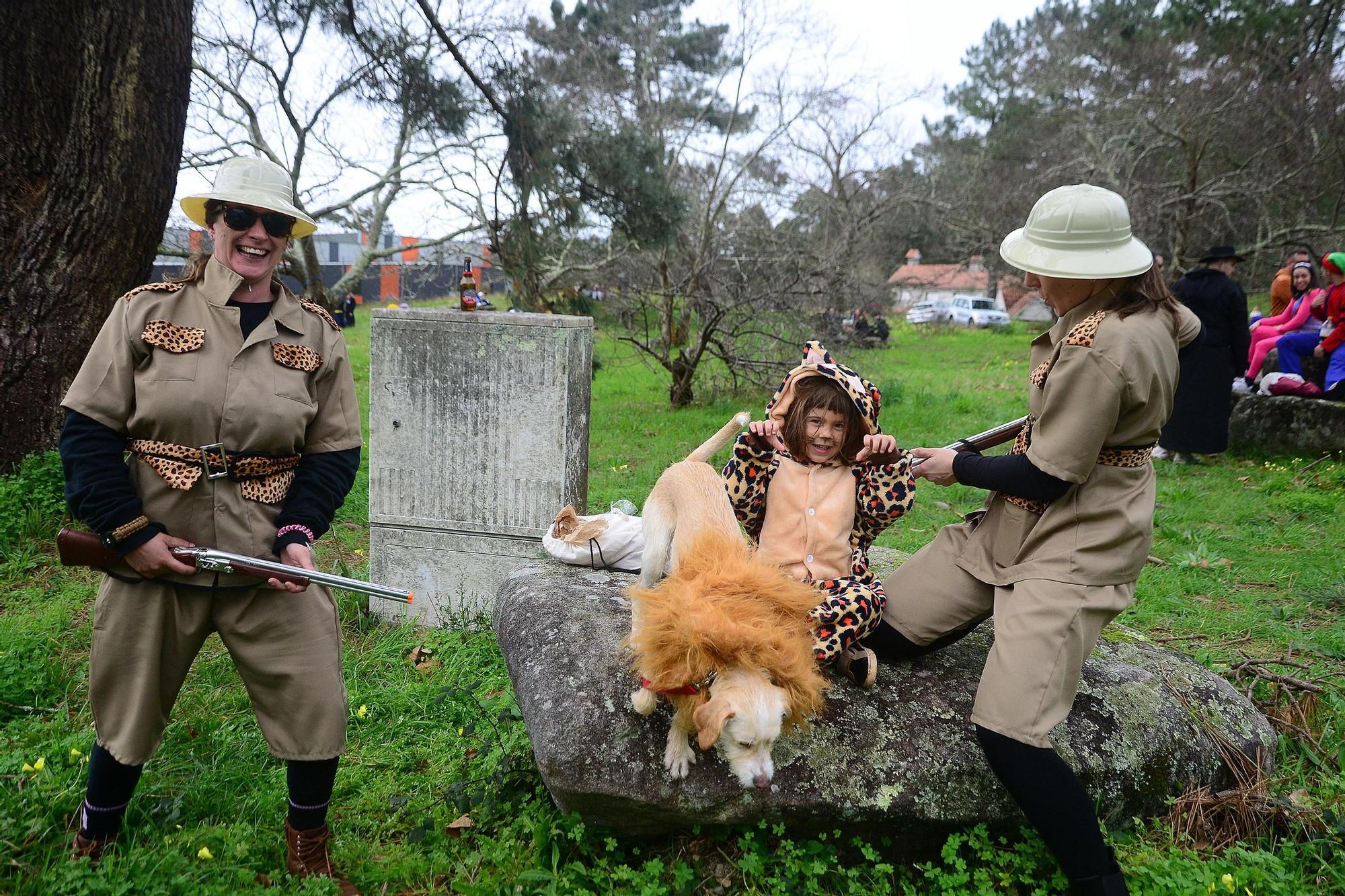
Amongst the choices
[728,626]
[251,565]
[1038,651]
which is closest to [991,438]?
[1038,651]

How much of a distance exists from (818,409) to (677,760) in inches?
56.3

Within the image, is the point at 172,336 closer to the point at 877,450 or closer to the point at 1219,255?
the point at 877,450

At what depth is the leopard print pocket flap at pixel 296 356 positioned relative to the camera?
2.65m

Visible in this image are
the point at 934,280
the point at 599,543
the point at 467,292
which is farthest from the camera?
the point at 934,280

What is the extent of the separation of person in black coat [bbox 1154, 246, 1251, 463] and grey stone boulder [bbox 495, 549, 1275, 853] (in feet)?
19.5

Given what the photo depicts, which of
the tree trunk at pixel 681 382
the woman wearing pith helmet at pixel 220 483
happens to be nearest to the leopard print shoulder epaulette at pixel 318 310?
the woman wearing pith helmet at pixel 220 483

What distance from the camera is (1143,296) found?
2740 millimetres

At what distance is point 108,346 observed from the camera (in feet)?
8.17

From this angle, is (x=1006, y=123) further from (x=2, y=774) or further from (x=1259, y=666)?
(x=2, y=774)

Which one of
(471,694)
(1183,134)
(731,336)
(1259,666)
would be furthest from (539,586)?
(1183,134)

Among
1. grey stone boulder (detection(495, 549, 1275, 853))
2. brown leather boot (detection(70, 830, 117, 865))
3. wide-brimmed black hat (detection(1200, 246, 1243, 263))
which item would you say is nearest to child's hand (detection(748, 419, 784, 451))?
grey stone boulder (detection(495, 549, 1275, 853))

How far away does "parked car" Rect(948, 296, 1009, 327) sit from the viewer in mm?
33594

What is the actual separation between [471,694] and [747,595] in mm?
1860

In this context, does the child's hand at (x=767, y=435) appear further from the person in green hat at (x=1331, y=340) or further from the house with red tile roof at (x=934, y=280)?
the house with red tile roof at (x=934, y=280)
